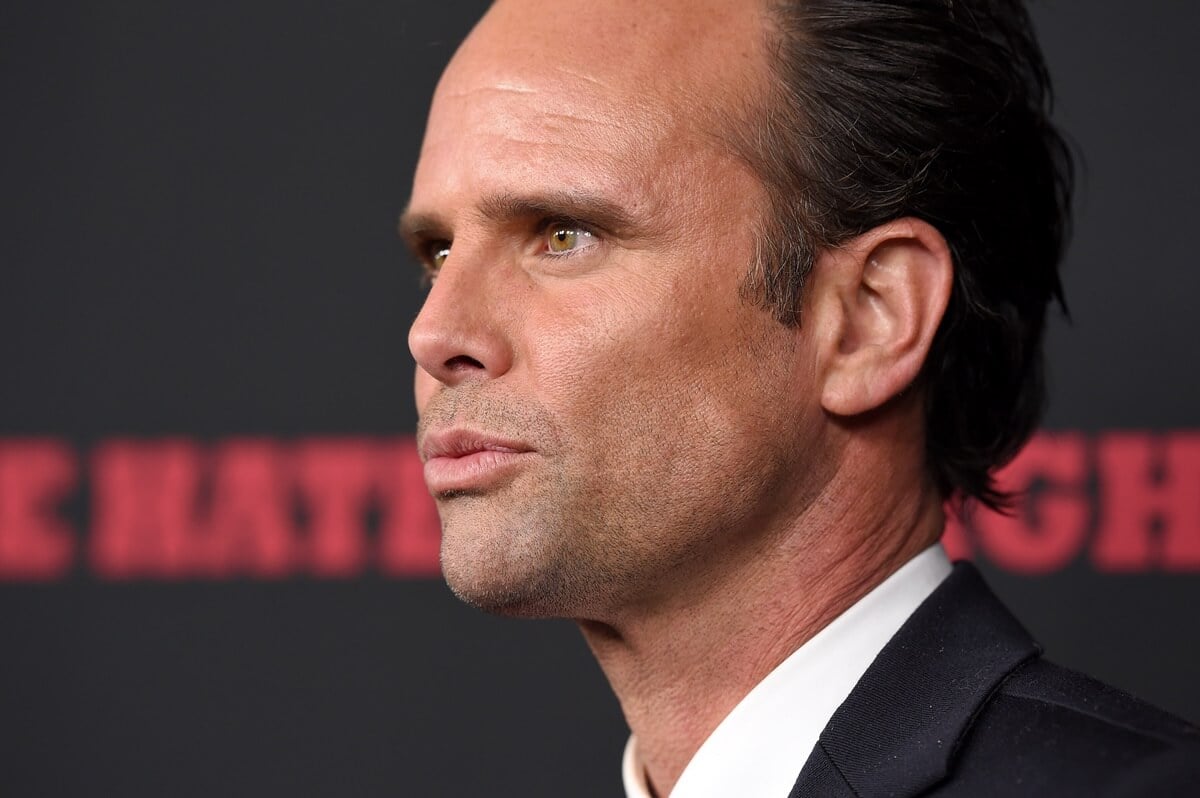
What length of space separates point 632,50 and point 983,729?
2.46ft

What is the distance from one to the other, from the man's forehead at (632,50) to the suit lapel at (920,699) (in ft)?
1.90

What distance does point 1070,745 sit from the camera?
47.0 inches

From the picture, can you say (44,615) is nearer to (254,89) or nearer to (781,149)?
(254,89)

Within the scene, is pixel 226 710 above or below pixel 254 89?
below

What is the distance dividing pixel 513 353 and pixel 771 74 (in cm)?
41

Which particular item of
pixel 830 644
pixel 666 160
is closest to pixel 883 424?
pixel 830 644

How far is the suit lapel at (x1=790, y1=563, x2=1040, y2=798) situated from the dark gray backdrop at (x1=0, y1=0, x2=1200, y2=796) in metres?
1.17

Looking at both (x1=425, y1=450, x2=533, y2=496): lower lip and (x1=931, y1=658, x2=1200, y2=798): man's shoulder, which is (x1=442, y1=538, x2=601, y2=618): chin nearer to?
(x1=425, y1=450, x2=533, y2=496): lower lip

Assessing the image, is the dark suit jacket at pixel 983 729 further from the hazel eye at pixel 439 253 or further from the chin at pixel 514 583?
the hazel eye at pixel 439 253

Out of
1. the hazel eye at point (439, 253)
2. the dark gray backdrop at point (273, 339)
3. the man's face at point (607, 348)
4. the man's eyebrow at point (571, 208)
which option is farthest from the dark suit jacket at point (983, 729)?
the dark gray backdrop at point (273, 339)

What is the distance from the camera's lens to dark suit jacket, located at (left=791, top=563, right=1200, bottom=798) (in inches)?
45.9

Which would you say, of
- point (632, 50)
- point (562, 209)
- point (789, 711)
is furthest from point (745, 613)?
point (632, 50)

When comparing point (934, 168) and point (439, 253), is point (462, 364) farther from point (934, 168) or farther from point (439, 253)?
point (934, 168)

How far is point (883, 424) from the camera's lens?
4.72 feet
